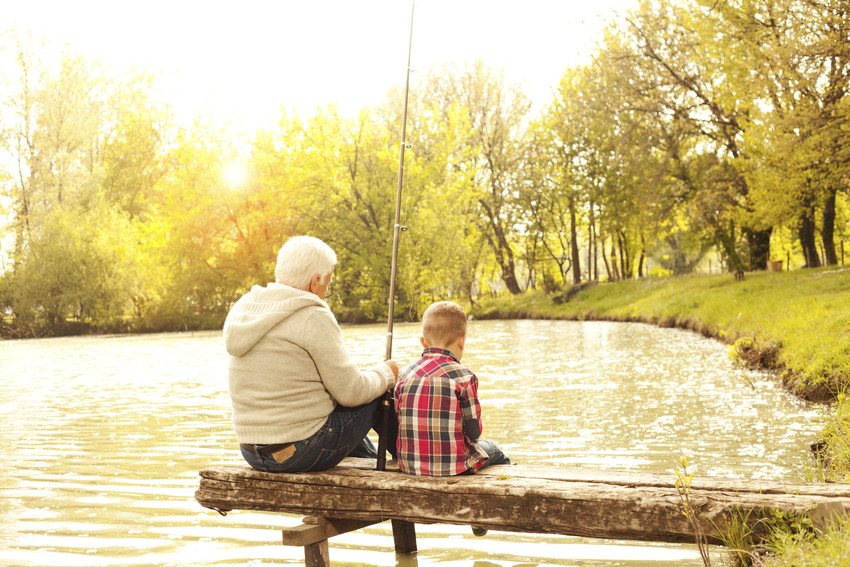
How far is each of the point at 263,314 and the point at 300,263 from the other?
0.29 metres

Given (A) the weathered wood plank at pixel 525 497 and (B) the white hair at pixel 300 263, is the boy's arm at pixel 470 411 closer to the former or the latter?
(A) the weathered wood plank at pixel 525 497

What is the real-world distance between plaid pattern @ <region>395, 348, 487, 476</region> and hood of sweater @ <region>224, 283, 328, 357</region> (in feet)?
1.99

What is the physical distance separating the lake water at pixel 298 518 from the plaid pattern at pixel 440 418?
2.75 feet

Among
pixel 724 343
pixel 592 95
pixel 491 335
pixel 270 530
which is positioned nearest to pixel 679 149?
pixel 592 95

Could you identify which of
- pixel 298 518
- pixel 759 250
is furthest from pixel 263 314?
pixel 759 250

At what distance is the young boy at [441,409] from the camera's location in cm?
377

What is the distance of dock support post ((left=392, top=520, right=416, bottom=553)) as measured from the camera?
4.50 m

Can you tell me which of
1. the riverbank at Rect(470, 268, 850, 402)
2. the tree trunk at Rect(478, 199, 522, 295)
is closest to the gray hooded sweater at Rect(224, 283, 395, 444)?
the riverbank at Rect(470, 268, 850, 402)

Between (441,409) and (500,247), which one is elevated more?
(500,247)

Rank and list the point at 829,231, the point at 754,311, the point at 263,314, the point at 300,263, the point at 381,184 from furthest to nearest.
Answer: the point at 381,184 < the point at 829,231 < the point at 754,311 < the point at 300,263 < the point at 263,314

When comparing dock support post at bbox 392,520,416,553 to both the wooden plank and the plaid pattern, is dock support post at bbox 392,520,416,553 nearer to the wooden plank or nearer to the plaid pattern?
the wooden plank

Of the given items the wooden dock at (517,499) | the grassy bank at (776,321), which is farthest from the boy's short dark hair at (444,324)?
the grassy bank at (776,321)

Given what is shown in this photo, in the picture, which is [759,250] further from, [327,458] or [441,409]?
[327,458]

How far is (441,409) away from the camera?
379 cm
